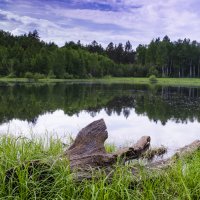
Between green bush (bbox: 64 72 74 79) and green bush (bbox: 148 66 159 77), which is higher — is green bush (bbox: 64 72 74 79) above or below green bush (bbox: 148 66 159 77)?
below

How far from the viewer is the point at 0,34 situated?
110250 mm

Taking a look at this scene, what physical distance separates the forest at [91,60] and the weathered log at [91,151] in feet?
229

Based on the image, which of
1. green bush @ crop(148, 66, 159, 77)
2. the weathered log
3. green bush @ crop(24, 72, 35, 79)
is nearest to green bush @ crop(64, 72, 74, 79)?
green bush @ crop(24, 72, 35, 79)

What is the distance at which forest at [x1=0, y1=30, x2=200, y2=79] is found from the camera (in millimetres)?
79688

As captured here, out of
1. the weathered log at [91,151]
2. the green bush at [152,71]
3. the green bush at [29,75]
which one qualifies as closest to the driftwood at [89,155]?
the weathered log at [91,151]

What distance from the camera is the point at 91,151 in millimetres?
6426

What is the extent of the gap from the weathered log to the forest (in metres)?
69.8

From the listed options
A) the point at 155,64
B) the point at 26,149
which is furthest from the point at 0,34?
the point at 26,149

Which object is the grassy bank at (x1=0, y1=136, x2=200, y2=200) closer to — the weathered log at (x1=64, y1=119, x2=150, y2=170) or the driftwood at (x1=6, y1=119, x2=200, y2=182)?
the driftwood at (x1=6, y1=119, x2=200, y2=182)

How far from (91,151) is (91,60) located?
88096 millimetres

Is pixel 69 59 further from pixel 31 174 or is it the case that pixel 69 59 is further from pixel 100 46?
pixel 31 174

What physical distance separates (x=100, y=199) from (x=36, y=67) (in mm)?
76983

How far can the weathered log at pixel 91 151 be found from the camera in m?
6.03

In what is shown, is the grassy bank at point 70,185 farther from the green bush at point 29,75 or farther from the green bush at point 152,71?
the green bush at point 152,71
